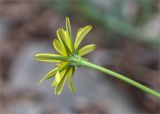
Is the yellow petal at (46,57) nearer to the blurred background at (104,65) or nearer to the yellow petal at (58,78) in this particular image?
the yellow petal at (58,78)

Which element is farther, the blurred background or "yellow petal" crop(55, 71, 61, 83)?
the blurred background

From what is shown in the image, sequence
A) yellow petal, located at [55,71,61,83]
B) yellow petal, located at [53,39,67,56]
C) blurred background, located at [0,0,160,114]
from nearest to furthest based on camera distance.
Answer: yellow petal, located at [55,71,61,83] < yellow petal, located at [53,39,67,56] < blurred background, located at [0,0,160,114]

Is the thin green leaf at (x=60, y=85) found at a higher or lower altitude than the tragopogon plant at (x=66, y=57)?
lower

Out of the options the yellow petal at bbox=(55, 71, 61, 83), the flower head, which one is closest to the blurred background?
the flower head

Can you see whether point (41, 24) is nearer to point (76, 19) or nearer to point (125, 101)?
point (76, 19)

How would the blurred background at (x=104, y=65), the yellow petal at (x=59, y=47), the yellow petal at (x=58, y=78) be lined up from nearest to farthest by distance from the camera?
1. the yellow petal at (x=58, y=78)
2. the yellow petal at (x=59, y=47)
3. the blurred background at (x=104, y=65)

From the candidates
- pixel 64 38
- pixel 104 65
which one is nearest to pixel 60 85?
pixel 64 38

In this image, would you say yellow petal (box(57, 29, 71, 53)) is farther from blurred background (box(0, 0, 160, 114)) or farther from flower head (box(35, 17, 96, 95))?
blurred background (box(0, 0, 160, 114))

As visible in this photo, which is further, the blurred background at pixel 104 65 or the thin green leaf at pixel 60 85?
the blurred background at pixel 104 65

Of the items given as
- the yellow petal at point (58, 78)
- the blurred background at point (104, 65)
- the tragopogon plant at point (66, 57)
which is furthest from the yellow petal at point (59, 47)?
the blurred background at point (104, 65)
